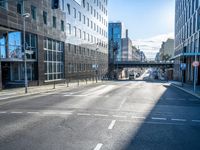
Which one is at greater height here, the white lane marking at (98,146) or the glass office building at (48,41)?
the glass office building at (48,41)

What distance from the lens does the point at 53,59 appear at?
3369 centimetres

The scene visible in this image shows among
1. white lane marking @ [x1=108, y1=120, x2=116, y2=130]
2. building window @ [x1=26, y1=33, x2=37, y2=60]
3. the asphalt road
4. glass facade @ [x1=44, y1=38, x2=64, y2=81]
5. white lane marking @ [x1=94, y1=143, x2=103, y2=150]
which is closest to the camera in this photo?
white lane marking @ [x1=94, y1=143, x2=103, y2=150]

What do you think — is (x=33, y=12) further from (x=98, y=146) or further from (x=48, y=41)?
(x=98, y=146)

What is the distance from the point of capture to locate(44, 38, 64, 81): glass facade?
31344 mm

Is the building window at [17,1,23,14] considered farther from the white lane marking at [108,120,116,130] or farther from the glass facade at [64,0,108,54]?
the white lane marking at [108,120,116,130]

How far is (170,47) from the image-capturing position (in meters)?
132

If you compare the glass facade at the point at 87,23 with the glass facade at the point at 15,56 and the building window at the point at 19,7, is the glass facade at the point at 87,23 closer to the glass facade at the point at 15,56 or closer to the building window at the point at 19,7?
the glass facade at the point at 15,56

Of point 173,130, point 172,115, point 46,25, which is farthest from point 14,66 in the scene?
point 173,130

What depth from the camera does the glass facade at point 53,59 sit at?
103 ft

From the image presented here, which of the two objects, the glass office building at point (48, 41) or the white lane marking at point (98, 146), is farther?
the glass office building at point (48, 41)

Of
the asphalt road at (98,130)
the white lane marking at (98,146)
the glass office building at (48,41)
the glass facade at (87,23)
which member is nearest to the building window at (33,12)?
the glass office building at (48,41)

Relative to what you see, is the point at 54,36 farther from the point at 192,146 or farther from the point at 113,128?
the point at 192,146

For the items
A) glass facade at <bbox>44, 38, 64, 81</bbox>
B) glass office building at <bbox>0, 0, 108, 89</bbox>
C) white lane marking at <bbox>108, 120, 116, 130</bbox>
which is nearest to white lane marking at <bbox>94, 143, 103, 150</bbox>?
white lane marking at <bbox>108, 120, 116, 130</bbox>

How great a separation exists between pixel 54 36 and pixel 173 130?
92.5 feet
